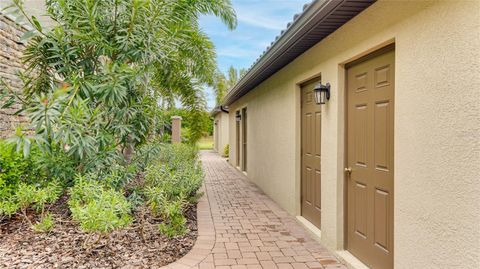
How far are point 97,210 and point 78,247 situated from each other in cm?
87

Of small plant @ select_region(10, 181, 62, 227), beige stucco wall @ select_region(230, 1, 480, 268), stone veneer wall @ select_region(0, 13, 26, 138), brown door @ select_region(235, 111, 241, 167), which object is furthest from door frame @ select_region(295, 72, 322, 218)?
brown door @ select_region(235, 111, 241, 167)

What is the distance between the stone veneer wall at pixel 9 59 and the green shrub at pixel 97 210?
311 cm

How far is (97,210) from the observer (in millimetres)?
3588

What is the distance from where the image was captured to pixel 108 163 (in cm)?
505

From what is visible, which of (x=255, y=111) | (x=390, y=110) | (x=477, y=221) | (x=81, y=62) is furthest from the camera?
(x=255, y=111)

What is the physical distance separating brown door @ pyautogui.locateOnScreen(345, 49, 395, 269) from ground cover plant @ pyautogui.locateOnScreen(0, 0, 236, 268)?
86.7 inches

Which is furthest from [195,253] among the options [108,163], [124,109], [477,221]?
[477,221]

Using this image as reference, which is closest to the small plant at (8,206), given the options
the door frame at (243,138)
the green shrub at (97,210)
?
the green shrub at (97,210)

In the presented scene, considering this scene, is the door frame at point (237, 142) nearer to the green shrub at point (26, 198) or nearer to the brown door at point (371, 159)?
the green shrub at point (26, 198)

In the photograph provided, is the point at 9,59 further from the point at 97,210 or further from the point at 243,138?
the point at 243,138

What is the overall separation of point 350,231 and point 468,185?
2.10 m

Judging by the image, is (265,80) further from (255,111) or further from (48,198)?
(48,198)

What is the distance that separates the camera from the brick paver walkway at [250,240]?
13.6ft

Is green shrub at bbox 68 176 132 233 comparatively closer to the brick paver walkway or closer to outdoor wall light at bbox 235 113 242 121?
the brick paver walkway
